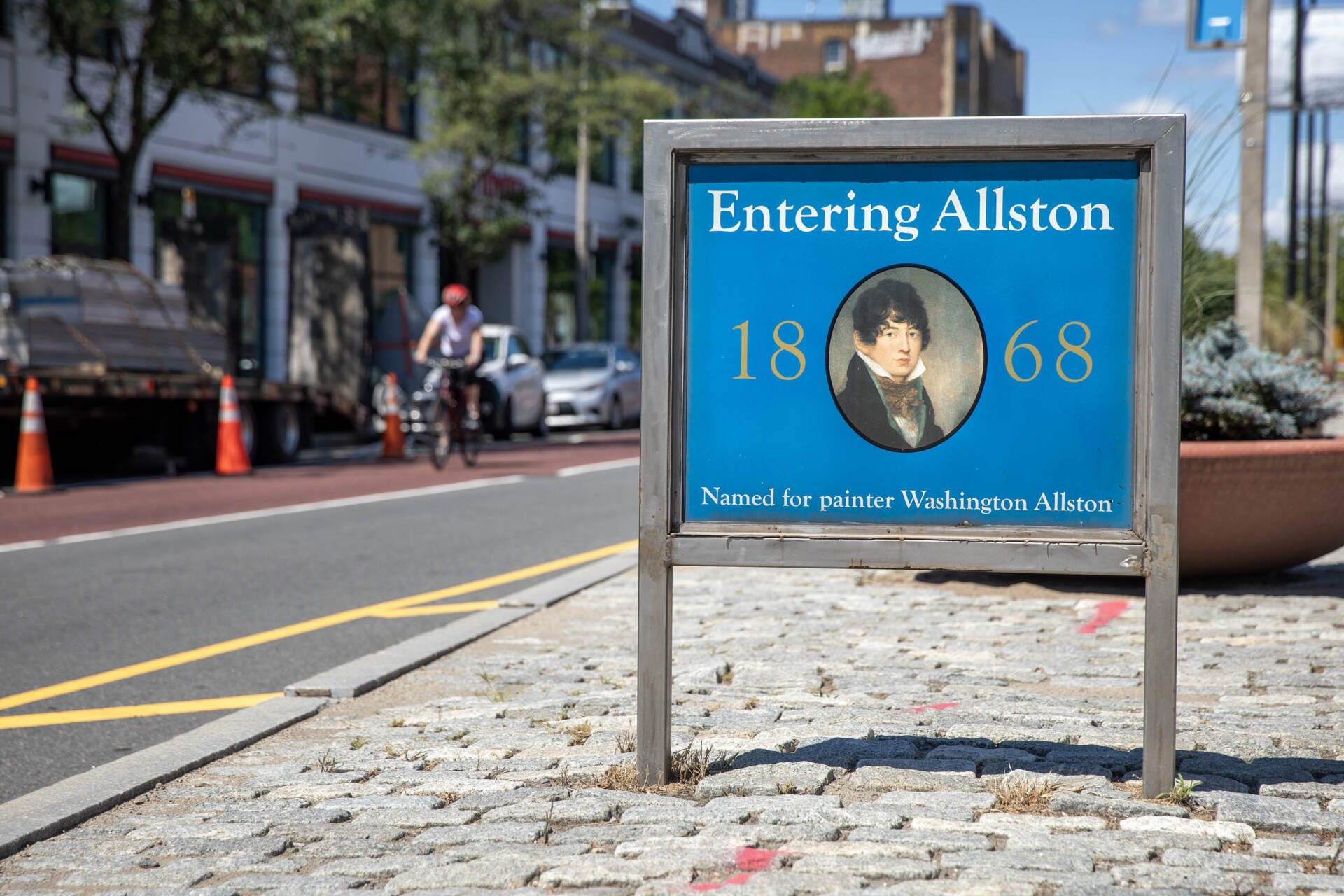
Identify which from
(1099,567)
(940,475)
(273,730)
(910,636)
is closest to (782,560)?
(940,475)

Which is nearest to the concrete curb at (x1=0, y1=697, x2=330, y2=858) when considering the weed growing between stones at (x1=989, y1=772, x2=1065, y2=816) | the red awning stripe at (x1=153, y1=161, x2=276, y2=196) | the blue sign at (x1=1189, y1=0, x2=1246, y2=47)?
the weed growing between stones at (x1=989, y1=772, x2=1065, y2=816)

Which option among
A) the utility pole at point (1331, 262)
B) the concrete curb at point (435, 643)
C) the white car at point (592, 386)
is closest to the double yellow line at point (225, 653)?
the concrete curb at point (435, 643)

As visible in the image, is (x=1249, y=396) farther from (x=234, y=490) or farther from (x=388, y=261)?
(x=388, y=261)

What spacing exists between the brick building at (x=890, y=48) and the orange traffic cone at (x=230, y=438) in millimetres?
70204

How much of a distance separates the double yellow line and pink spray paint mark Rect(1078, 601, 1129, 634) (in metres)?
2.73

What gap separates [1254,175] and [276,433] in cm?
1122

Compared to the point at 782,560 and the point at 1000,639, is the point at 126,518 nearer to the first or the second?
the point at 1000,639

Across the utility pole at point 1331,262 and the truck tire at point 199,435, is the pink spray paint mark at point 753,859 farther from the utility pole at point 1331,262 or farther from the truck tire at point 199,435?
the utility pole at point 1331,262

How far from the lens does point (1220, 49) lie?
38.4 ft

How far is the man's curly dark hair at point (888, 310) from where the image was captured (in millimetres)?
3977

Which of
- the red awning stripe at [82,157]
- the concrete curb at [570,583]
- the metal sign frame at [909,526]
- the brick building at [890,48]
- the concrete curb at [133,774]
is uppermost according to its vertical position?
the brick building at [890,48]

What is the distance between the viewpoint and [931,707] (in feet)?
16.0

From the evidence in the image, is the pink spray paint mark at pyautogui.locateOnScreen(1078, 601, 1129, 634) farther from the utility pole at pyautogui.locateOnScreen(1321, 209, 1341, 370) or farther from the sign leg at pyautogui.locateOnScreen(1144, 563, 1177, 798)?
the utility pole at pyautogui.locateOnScreen(1321, 209, 1341, 370)

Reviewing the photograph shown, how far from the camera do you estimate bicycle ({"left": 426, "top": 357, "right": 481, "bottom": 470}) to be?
16.0 meters
